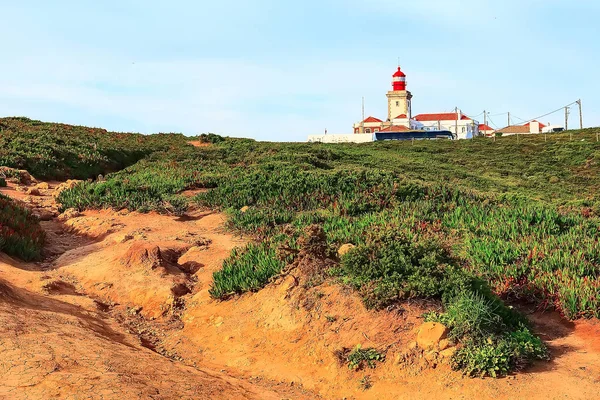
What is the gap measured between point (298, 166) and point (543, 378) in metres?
14.9

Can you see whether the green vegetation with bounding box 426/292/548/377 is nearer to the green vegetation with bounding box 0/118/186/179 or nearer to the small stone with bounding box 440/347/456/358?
the small stone with bounding box 440/347/456/358

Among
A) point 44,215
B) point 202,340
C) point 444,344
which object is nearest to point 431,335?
point 444,344

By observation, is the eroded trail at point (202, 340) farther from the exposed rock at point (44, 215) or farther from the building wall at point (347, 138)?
the building wall at point (347, 138)

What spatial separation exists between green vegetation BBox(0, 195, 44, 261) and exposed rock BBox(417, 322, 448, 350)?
737 cm

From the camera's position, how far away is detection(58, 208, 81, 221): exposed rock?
504 inches

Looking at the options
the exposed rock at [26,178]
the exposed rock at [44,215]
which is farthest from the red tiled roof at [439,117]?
the exposed rock at [44,215]

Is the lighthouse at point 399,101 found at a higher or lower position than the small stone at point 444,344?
higher

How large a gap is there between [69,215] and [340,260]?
8.18 m

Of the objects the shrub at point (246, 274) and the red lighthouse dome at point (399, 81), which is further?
the red lighthouse dome at point (399, 81)

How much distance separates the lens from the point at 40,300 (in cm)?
704

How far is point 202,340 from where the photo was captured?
6.77m

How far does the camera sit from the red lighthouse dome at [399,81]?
100188 millimetres

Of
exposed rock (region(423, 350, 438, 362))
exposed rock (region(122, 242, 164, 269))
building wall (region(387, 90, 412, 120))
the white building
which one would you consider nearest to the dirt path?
exposed rock (region(423, 350, 438, 362))

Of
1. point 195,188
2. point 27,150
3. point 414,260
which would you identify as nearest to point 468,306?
point 414,260
